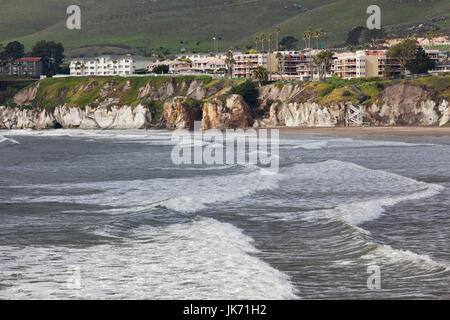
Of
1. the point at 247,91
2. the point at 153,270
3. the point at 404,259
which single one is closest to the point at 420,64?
the point at 247,91

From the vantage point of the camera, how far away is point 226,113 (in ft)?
485

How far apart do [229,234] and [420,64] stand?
5349 inches

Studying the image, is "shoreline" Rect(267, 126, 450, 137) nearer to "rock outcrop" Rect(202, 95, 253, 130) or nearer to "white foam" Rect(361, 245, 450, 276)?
"rock outcrop" Rect(202, 95, 253, 130)

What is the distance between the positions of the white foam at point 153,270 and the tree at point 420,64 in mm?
135097

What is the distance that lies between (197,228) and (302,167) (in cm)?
3166

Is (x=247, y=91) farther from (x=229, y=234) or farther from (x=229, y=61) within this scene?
(x=229, y=234)

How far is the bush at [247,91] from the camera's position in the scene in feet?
508

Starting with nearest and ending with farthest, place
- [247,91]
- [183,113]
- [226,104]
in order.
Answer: [226,104], [247,91], [183,113]

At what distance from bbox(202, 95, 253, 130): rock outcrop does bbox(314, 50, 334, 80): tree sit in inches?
1119

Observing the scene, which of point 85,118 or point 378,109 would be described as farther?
point 85,118

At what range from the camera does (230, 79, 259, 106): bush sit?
155 metres

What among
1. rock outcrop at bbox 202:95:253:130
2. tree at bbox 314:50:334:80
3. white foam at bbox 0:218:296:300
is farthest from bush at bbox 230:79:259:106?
white foam at bbox 0:218:296:300

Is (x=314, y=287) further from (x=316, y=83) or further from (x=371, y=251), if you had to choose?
(x=316, y=83)

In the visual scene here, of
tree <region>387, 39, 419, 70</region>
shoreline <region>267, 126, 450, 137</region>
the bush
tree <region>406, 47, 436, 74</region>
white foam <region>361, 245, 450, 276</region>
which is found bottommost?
white foam <region>361, 245, 450, 276</region>
